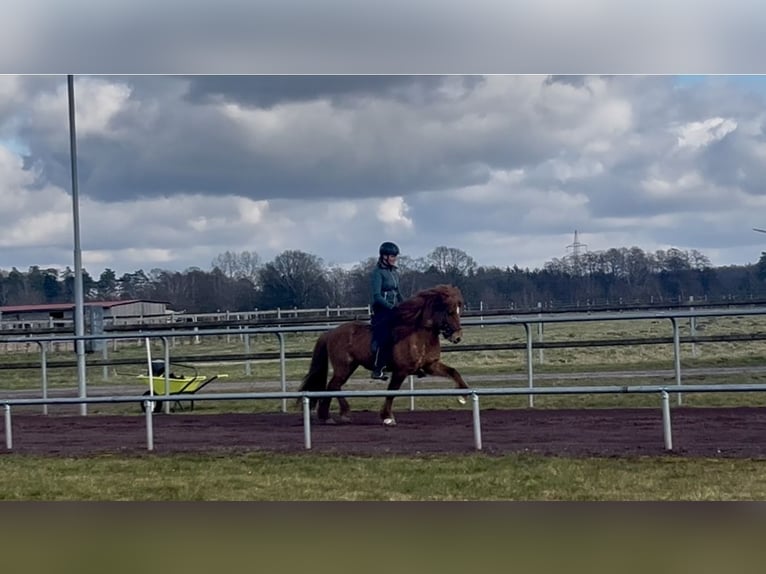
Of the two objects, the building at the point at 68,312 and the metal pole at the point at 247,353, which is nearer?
the building at the point at 68,312

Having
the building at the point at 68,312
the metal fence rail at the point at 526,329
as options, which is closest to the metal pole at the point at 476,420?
the metal fence rail at the point at 526,329

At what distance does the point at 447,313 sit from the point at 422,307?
0.24m

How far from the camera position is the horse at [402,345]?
10297 mm

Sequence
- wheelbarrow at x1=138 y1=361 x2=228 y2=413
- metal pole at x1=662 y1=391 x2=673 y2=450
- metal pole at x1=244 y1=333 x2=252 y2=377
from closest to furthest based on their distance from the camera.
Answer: metal pole at x1=662 y1=391 x2=673 y2=450 → metal pole at x1=244 y1=333 x2=252 y2=377 → wheelbarrow at x1=138 y1=361 x2=228 y2=413

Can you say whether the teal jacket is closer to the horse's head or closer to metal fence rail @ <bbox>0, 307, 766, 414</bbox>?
the horse's head

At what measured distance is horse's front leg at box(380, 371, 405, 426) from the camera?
1068 centimetres

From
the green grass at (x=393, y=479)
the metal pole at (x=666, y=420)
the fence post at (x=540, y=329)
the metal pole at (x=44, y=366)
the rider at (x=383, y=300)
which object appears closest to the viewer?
the green grass at (x=393, y=479)

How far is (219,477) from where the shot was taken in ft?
28.3

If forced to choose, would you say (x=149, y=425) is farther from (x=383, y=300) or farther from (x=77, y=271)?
(x=383, y=300)

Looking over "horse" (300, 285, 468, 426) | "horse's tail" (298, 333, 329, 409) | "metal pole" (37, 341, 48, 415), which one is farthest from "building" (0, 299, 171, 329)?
"horse" (300, 285, 468, 426)

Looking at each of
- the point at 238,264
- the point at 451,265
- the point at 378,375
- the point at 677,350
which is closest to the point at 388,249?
the point at 451,265

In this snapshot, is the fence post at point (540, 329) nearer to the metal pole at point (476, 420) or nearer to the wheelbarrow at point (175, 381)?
the metal pole at point (476, 420)

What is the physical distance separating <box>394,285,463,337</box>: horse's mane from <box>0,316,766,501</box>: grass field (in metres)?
0.47
